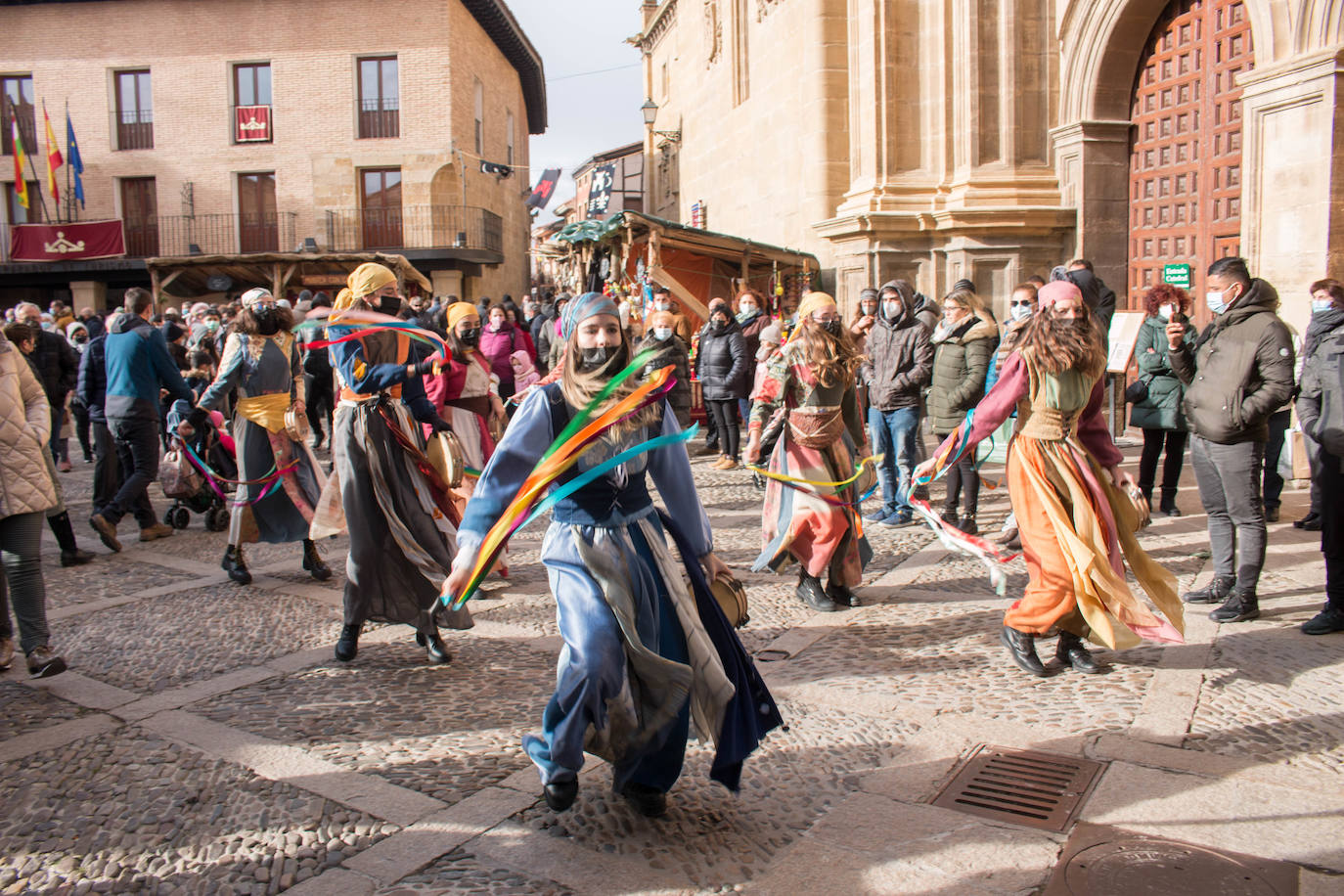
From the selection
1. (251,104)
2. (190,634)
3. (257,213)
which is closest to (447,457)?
(190,634)

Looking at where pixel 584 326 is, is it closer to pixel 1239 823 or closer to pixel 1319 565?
pixel 1239 823

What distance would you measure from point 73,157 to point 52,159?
628 mm

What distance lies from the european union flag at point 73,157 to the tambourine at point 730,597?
31999mm

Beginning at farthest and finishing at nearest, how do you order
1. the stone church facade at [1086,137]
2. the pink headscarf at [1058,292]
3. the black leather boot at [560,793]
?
the stone church facade at [1086,137] < the pink headscarf at [1058,292] < the black leather boot at [560,793]

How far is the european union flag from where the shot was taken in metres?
29.5

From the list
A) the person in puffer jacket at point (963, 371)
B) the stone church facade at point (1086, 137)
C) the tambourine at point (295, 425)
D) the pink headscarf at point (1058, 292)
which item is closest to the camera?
the pink headscarf at point (1058, 292)

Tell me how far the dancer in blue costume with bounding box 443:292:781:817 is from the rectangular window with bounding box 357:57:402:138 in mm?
29679

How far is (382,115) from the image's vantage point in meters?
30.7

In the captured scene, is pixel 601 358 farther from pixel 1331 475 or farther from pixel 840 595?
pixel 1331 475

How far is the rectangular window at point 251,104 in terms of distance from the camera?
3036 centimetres

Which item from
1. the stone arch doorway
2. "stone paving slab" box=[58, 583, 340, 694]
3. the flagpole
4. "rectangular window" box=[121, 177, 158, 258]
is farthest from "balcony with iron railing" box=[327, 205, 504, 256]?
"stone paving slab" box=[58, 583, 340, 694]

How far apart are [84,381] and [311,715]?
6.65 metres

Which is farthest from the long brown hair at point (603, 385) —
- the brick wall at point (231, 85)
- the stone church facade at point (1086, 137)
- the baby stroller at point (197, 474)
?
the brick wall at point (231, 85)

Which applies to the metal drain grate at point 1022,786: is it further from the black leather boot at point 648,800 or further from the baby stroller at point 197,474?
the baby stroller at point 197,474
